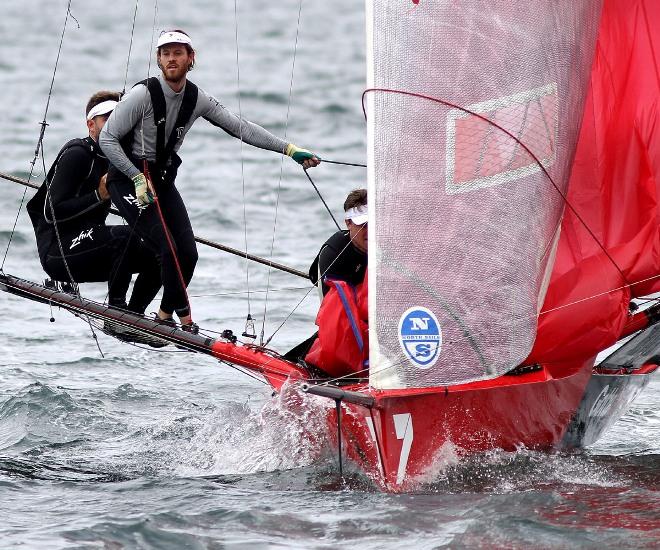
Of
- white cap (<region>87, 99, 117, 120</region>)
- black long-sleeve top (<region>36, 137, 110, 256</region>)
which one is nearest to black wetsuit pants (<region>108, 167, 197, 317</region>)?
black long-sleeve top (<region>36, 137, 110, 256</region>)

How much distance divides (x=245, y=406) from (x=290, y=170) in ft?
28.8

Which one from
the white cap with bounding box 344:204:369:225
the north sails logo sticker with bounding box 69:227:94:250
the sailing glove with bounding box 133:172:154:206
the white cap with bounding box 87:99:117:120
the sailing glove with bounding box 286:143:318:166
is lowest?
the white cap with bounding box 344:204:369:225

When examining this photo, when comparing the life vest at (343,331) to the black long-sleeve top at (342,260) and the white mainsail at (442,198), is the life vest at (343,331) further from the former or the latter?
the white mainsail at (442,198)

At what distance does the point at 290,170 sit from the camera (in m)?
15.5

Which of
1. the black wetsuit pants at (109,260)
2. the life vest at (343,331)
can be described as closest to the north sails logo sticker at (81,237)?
the black wetsuit pants at (109,260)

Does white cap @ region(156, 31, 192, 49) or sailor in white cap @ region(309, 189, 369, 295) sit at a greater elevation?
white cap @ region(156, 31, 192, 49)

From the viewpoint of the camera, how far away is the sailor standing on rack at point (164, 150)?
616cm

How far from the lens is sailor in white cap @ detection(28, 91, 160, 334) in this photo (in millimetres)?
6609

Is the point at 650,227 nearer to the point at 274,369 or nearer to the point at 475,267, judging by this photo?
the point at 475,267

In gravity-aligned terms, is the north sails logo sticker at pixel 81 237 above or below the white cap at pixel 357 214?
above

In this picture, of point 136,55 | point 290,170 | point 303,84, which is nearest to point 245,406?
point 290,170

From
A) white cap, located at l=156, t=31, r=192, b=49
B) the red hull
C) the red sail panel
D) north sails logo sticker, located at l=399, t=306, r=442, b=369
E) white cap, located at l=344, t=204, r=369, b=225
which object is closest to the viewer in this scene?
north sails logo sticker, located at l=399, t=306, r=442, b=369

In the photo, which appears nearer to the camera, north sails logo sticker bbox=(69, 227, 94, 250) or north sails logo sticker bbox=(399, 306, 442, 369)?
north sails logo sticker bbox=(399, 306, 442, 369)

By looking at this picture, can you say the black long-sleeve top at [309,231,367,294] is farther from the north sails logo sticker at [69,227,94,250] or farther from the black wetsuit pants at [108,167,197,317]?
the north sails logo sticker at [69,227,94,250]
